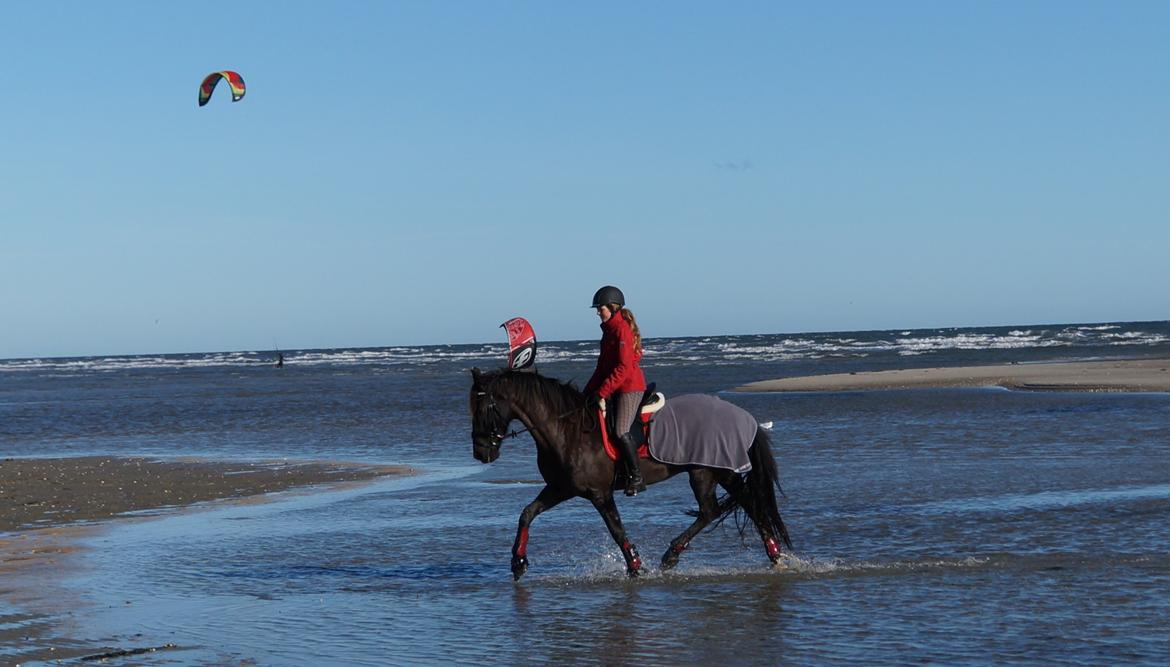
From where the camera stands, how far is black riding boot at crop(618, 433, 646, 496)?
966 cm

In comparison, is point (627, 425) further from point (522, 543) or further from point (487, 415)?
point (522, 543)

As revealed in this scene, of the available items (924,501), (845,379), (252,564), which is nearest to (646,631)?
(252,564)

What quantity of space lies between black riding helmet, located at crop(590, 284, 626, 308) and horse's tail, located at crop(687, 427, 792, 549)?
150 centimetres

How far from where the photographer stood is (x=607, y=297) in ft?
31.5

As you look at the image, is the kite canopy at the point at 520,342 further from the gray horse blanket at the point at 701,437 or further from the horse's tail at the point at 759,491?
the horse's tail at the point at 759,491

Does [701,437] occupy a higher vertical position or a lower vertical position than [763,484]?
higher

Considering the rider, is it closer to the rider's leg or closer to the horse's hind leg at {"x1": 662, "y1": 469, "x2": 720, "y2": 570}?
the rider's leg

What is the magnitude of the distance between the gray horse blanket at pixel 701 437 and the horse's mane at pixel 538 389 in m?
0.65

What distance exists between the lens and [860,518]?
1220 centimetres

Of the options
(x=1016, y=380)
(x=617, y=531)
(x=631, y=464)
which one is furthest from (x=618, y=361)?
(x=1016, y=380)

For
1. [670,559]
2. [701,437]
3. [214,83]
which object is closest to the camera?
[670,559]

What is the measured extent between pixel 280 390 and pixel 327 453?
2907 cm

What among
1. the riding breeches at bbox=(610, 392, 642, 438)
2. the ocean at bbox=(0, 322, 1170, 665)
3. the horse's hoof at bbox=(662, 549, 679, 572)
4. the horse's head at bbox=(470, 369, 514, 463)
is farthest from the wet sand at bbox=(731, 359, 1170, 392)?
the horse's head at bbox=(470, 369, 514, 463)

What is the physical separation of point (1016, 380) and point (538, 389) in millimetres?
29214
